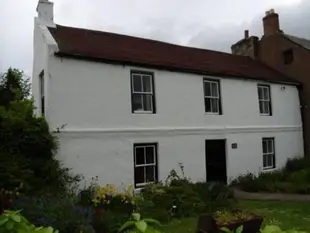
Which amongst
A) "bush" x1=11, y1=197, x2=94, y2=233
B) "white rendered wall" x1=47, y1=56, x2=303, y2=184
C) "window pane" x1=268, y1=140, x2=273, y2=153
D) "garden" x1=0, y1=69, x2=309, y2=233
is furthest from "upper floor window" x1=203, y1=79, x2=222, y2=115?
"bush" x1=11, y1=197, x2=94, y2=233

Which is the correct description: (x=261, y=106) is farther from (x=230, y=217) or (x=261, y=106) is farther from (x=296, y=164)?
(x=230, y=217)

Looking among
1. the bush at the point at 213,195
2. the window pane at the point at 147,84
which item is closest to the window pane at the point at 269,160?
the bush at the point at 213,195

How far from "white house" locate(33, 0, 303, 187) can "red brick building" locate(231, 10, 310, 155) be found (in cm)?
162

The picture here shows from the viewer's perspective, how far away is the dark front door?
52.3 feet

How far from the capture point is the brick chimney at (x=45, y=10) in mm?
14414

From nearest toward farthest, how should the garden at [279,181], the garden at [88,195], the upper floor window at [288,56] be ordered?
the garden at [88,195] → the garden at [279,181] → the upper floor window at [288,56]

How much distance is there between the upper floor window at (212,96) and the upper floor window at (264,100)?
3.21 m

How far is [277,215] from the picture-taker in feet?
32.2

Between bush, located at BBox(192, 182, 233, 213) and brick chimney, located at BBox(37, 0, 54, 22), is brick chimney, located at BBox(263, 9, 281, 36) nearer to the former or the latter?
brick chimney, located at BBox(37, 0, 54, 22)

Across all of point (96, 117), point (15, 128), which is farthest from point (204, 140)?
point (15, 128)

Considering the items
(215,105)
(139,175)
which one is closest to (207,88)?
(215,105)

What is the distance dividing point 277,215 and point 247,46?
16274 mm

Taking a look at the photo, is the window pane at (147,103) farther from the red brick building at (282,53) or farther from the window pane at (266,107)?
the red brick building at (282,53)

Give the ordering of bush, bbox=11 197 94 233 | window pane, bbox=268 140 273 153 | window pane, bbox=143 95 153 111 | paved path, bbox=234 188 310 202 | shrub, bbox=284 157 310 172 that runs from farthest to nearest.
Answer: window pane, bbox=268 140 273 153
shrub, bbox=284 157 310 172
window pane, bbox=143 95 153 111
paved path, bbox=234 188 310 202
bush, bbox=11 197 94 233
